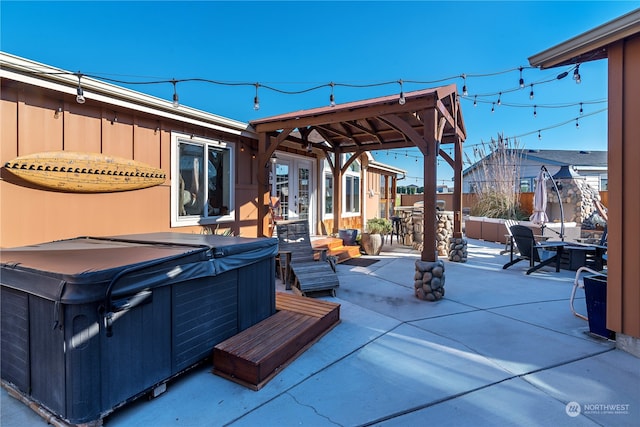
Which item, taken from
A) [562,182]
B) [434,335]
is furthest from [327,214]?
[562,182]

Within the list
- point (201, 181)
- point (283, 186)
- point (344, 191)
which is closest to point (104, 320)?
point (201, 181)

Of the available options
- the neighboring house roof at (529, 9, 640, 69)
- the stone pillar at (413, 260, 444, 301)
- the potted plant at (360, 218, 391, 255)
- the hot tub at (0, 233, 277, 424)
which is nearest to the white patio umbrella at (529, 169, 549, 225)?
the potted plant at (360, 218, 391, 255)

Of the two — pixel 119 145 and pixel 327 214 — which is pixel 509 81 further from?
pixel 119 145

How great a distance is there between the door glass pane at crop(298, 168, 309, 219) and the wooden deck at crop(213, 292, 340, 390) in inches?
180

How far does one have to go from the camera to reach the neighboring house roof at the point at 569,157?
1816 cm

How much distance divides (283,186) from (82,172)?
4.15 meters

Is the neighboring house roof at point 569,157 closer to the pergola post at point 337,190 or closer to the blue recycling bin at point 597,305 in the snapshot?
the pergola post at point 337,190

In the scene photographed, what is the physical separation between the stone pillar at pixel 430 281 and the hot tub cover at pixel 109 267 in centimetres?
258

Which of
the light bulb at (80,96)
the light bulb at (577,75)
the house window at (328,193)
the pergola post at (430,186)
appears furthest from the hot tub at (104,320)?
the house window at (328,193)

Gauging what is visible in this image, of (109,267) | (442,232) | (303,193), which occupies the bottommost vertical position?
(442,232)

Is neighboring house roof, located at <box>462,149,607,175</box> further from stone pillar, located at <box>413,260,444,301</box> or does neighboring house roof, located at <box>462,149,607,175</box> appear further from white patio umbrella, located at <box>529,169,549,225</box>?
stone pillar, located at <box>413,260,444,301</box>

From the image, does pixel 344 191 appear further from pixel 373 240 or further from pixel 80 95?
pixel 80 95

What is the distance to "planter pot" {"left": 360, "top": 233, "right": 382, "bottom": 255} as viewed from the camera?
24.6ft

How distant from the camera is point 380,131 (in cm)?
701
